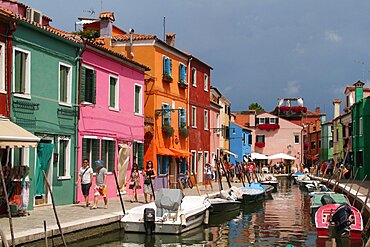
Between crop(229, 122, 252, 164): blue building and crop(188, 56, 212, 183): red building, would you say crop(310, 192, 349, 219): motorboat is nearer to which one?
crop(188, 56, 212, 183): red building

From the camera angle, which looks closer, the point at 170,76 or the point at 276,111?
the point at 170,76

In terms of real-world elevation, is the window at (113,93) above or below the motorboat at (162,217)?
above

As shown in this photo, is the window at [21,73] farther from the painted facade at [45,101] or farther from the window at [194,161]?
the window at [194,161]

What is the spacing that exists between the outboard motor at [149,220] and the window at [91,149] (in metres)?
5.53

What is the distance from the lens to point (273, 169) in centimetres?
7262

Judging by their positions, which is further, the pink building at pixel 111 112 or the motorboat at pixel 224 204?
the motorboat at pixel 224 204

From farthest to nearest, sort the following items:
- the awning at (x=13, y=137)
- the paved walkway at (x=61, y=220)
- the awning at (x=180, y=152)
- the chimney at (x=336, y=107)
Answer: the chimney at (x=336, y=107), the awning at (x=180, y=152), the awning at (x=13, y=137), the paved walkway at (x=61, y=220)

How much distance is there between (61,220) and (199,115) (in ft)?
75.2

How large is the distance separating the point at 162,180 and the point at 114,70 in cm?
542

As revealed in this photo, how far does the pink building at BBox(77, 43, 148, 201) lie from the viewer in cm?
2188

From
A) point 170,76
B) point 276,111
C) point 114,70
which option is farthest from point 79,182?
point 276,111

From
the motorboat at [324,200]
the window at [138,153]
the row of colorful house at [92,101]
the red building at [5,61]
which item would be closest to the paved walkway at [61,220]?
Answer: the row of colorful house at [92,101]

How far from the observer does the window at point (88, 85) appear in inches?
847

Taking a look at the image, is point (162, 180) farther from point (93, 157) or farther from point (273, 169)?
point (273, 169)
